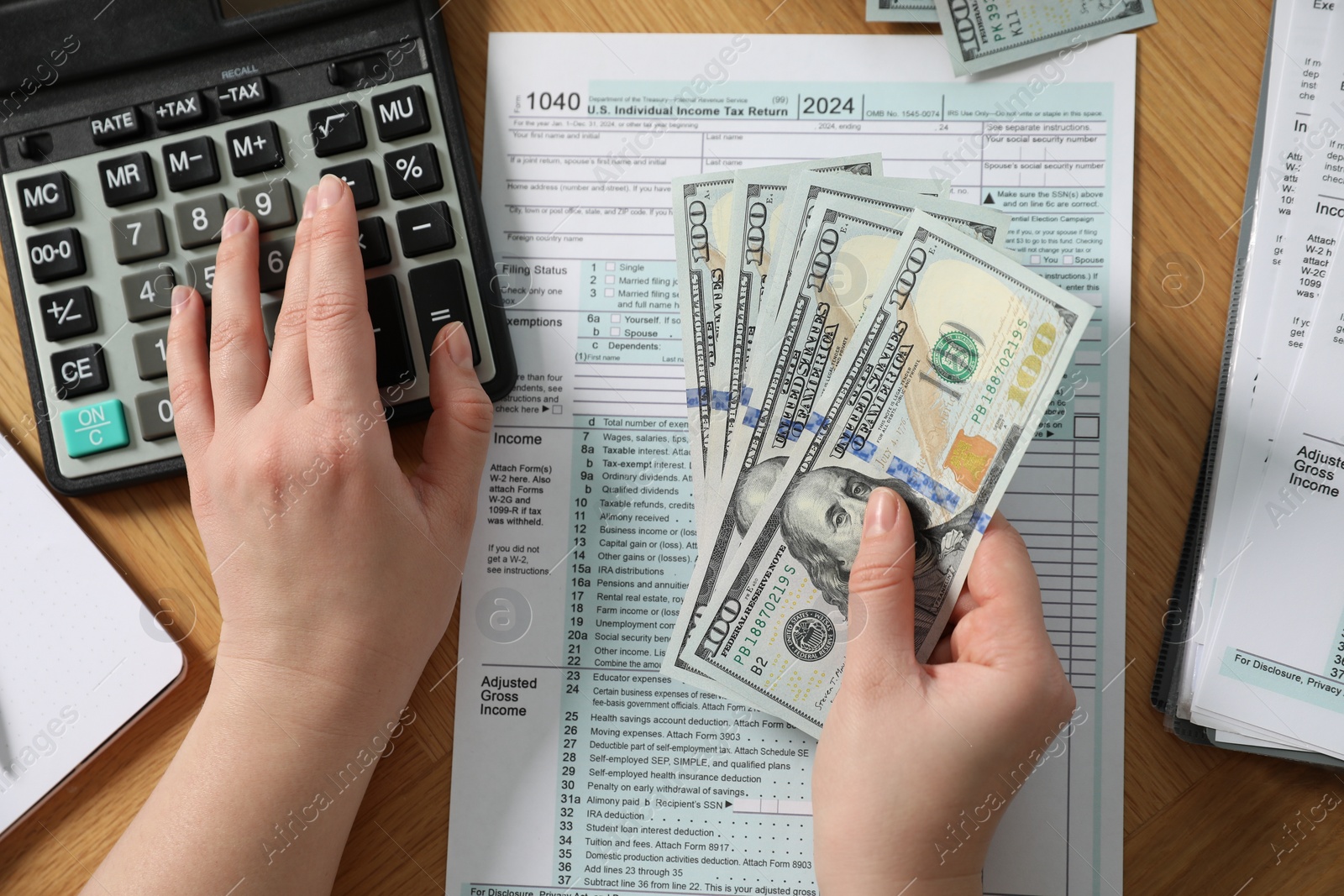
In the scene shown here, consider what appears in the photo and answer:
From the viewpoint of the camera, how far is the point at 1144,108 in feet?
1.94

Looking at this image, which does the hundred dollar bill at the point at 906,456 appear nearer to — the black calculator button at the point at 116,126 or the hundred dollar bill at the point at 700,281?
the hundred dollar bill at the point at 700,281

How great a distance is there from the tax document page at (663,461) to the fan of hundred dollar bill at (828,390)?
1.4 inches

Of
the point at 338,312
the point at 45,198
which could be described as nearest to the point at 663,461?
the point at 338,312

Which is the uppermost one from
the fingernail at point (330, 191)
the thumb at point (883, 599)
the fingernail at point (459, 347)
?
the fingernail at point (330, 191)

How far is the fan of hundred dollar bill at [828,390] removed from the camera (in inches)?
20.3

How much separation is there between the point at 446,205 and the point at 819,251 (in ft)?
0.77

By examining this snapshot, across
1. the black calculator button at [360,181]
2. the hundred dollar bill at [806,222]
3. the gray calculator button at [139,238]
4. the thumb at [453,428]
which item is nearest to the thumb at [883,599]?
the hundred dollar bill at [806,222]

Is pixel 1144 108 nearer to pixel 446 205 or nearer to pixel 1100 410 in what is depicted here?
pixel 1100 410

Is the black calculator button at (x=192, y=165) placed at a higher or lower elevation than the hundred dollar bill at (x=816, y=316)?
higher

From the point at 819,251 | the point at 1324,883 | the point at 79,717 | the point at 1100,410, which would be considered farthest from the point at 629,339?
the point at 1324,883

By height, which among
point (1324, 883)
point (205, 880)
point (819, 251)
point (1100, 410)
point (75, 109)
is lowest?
point (1324, 883)

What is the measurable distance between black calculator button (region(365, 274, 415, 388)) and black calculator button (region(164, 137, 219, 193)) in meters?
0.12

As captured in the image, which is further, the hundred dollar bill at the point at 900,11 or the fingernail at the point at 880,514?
the hundred dollar bill at the point at 900,11

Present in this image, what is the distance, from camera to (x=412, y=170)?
0.56 meters
